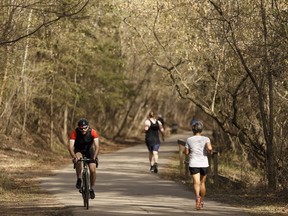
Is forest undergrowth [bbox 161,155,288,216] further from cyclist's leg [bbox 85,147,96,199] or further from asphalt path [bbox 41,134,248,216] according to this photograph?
cyclist's leg [bbox 85,147,96,199]

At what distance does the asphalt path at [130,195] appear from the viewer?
49.1 ft

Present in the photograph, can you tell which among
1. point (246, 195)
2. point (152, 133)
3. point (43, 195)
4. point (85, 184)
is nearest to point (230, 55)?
point (152, 133)

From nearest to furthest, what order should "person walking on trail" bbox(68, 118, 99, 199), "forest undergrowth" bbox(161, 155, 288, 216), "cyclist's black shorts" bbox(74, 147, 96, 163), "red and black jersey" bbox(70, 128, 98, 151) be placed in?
"person walking on trail" bbox(68, 118, 99, 199), "red and black jersey" bbox(70, 128, 98, 151), "cyclist's black shorts" bbox(74, 147, 96, 163), "forest undergrowth" bbox(161, 155, 288, 216)

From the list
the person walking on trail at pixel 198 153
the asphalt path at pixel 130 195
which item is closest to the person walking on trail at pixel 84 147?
the asphalt path at pixel 130 195

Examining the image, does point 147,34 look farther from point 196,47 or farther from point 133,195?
point 133,195

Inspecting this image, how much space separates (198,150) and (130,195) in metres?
3.81

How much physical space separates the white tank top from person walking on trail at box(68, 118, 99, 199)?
185 cm

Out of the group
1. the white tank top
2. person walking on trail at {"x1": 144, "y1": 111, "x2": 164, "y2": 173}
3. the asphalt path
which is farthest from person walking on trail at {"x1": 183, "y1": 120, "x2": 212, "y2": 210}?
person walking on trail at {"x1": 144, "y1": 111, "x2": 164, "y2": 173}

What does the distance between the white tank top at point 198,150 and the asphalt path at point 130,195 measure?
917 millimetres

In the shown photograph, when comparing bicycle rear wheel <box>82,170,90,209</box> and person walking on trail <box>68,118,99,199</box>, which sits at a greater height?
person walking on trail <box>68,118,99,199</box>

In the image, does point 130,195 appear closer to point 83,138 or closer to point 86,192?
point 83,138

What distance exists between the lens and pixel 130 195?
18391 millimetres

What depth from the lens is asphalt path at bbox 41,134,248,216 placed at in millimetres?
14977

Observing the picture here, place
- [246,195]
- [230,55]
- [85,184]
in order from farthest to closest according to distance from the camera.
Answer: [230,55] < [246,195] < [85,184]
